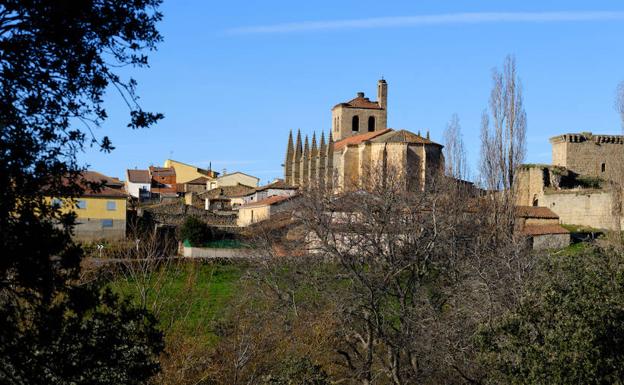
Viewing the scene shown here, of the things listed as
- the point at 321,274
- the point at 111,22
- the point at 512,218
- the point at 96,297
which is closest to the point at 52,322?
the point at 96,297

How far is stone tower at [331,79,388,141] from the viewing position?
74.2 metres

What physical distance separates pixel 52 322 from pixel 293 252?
17123mm

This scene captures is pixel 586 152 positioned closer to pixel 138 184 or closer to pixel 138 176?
pixel 138 184

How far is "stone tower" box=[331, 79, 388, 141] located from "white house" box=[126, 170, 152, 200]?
16.3 m

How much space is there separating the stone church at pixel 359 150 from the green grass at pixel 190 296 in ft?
30.1

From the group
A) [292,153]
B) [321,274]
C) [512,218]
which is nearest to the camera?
[321,274]

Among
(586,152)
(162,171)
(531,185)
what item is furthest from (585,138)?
(162,171)

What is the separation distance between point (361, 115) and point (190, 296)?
169ft

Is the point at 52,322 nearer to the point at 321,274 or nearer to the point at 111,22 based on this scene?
the point at 111,22

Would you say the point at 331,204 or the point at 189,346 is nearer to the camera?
the point at 189,346

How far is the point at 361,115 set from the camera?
244 ft

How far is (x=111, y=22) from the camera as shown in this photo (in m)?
8.59

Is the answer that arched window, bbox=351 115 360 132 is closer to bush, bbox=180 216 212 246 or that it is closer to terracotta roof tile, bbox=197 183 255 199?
terracotta roof tile, bbox=197 183 255 199

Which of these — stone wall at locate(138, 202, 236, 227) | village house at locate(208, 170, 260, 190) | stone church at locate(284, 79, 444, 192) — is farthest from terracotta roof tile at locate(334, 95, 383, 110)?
stone wall at locate(138, 202, 236, 227)
